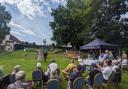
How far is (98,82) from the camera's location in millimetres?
15086

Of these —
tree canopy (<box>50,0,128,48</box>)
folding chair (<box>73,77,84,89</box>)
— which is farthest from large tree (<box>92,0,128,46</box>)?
folding chair (<box>73,77,84,89</box>)

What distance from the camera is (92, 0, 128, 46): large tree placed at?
50.4m

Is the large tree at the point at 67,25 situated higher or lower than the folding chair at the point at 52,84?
higher

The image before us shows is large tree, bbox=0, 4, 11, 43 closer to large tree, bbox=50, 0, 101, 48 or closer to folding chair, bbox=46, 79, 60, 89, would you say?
large tree, bbox=50, 0, 101, 48

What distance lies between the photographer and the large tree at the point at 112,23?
165 feet

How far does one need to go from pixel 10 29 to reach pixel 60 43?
15057mm

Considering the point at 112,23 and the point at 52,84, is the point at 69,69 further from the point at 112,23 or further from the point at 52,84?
the point at 112,23

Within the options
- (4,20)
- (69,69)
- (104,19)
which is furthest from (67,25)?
(69,69)

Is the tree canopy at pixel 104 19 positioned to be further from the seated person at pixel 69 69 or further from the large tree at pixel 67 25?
the seated person at pixel 69 69

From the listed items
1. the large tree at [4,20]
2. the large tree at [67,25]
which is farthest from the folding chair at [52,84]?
the large tree at [4,20]

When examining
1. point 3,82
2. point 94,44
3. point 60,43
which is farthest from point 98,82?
point 60,43

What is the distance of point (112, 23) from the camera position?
52.5 meters

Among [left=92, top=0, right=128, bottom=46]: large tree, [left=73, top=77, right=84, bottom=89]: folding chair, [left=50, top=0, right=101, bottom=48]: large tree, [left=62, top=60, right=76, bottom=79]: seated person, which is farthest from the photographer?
[left=50, top=0, right=101, bottom=48]: large tree

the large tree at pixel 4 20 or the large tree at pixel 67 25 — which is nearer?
the large tree at pixel 67 25
